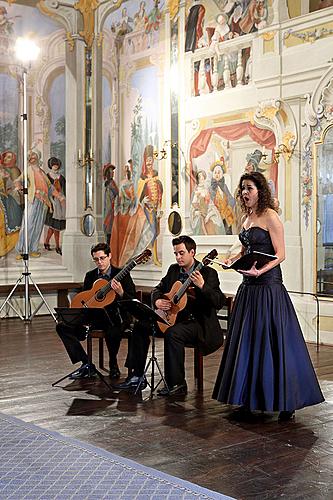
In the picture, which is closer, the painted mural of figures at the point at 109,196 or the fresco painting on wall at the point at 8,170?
the fresco painting on wall at the point at 8,170

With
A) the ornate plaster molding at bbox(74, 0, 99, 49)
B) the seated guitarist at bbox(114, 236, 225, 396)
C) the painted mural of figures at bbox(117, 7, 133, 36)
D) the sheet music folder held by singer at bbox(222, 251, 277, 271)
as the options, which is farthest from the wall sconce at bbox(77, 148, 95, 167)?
the sheet music folder held by singer at bbox(222, 251, 277, 271)

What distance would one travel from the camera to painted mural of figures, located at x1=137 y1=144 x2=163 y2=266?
1272 cm

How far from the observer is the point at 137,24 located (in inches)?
519

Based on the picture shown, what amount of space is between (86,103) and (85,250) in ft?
9.06

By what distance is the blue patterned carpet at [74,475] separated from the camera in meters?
4.11

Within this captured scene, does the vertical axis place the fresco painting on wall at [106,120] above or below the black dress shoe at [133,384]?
above

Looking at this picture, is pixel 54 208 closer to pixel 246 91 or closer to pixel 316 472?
pixel 246 91

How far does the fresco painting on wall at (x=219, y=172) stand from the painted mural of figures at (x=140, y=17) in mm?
2667

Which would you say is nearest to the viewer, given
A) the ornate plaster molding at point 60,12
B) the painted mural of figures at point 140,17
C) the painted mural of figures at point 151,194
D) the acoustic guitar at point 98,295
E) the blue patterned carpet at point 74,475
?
the blue patterned carpet at point 74,475

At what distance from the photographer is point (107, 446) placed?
513 centimetres

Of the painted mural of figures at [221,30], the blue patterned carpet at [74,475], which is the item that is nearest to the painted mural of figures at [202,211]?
the painted mural of figures at [221,30]

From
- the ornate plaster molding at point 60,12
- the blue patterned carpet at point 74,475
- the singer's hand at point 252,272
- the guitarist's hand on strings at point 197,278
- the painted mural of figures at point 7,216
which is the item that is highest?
the ornate plaster molding at point 60,12

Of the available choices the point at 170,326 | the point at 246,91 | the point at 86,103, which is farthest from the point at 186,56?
the point at 170,326

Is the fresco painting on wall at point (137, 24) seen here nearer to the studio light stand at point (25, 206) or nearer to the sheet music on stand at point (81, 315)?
the studio light stand at point (25, 206)
